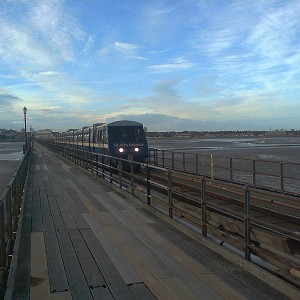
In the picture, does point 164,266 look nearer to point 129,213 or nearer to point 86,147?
point 129,213

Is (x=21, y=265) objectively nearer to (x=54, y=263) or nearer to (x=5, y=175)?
(x=54, y=263)

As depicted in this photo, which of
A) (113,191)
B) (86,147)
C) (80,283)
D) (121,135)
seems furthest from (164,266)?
(86,147)

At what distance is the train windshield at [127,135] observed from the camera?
22.2 meters

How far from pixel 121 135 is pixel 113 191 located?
1062 cm

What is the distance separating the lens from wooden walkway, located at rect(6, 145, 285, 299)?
4258 mm

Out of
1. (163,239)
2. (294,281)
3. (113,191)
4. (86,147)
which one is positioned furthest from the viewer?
(86,147)

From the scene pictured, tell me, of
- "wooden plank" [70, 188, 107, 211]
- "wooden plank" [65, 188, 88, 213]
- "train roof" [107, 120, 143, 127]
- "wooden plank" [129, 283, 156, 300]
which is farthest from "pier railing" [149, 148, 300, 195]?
"wooden plank" [129, 283, 156, 300]

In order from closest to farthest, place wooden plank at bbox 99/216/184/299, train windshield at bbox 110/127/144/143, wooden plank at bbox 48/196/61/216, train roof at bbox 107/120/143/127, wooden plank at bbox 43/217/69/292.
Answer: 1. wooden plank at bbox 99/216/184/299
2. wooden plank at bbox 43/217/69/292
3. wooden plank at bbox 48/196/61/216
4. train windshield at bbox 110/127/144/143
5. train roof at bbox 107/120/143/127

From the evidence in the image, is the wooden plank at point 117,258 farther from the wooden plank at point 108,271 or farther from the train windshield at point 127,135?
the train windshield at point 127,135

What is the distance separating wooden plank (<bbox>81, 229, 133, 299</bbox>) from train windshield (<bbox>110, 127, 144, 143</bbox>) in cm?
1580

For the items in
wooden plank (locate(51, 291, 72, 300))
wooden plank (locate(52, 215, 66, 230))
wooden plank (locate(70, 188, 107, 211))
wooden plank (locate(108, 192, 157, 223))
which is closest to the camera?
wooden plank (locate(51, 291, 72, 300))

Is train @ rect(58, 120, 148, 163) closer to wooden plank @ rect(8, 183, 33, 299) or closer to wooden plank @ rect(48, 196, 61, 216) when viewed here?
wooden plank @ rect(48, 196, 61, 216)

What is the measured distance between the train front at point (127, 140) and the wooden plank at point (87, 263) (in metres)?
15.4

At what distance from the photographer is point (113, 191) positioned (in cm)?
1193
